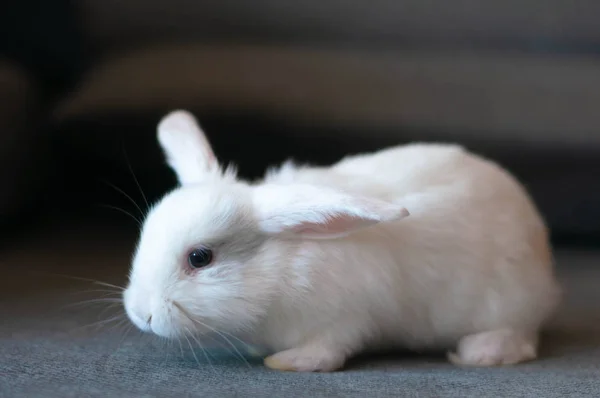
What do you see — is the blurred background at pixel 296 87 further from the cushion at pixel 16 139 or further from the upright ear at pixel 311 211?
the upright ear at pixel 311 211

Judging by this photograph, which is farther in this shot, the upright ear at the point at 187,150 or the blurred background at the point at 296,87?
the blurred background at the point at 296,87

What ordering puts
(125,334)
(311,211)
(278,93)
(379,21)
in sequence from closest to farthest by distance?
(311,211) → (125,334) → (278,93) → (379,21)

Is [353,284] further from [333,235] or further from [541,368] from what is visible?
[541,368]

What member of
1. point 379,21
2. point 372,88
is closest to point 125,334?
point 372,88

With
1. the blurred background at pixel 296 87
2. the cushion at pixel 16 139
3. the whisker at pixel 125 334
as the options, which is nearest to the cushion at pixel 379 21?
the blurred background at pixel 296 87

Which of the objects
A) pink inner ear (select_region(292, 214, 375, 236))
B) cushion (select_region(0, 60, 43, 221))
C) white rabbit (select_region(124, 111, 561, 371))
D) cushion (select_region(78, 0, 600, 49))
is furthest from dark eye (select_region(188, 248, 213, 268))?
cushion (select_region(78, 0, 600, 49))

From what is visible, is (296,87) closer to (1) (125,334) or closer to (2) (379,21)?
(2) (379,21)
